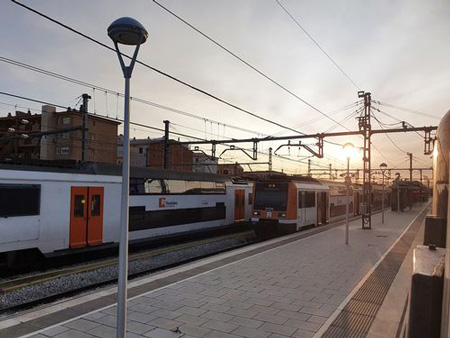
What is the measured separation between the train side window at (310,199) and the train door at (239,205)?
375cm

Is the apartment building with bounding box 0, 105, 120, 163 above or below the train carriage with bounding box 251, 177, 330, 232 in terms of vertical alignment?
above

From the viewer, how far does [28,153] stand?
5059 centimetres

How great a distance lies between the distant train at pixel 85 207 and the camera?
30.7 feet

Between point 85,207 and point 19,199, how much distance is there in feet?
6.90

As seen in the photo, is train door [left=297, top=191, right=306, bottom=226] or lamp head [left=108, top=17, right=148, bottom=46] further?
train door [left=297, top=191, right=306, bottom=226]

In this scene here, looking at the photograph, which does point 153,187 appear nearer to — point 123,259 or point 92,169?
point 92,169

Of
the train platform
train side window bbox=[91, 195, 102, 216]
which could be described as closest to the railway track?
the train platform

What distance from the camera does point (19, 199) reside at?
9.38 m

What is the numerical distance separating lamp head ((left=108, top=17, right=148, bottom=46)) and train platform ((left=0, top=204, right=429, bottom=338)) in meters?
3.84

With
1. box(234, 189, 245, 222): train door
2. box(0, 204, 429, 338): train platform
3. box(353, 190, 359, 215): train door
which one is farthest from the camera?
box(353, 190, 359, 215): train door

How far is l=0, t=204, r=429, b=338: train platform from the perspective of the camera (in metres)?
5.41

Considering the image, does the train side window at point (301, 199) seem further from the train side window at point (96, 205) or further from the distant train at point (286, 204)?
the train side window at point (96, 205)

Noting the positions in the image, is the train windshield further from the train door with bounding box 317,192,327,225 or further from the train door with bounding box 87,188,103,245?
the train door with bounding box 87,188,103,245

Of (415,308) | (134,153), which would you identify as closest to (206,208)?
(415,308)
